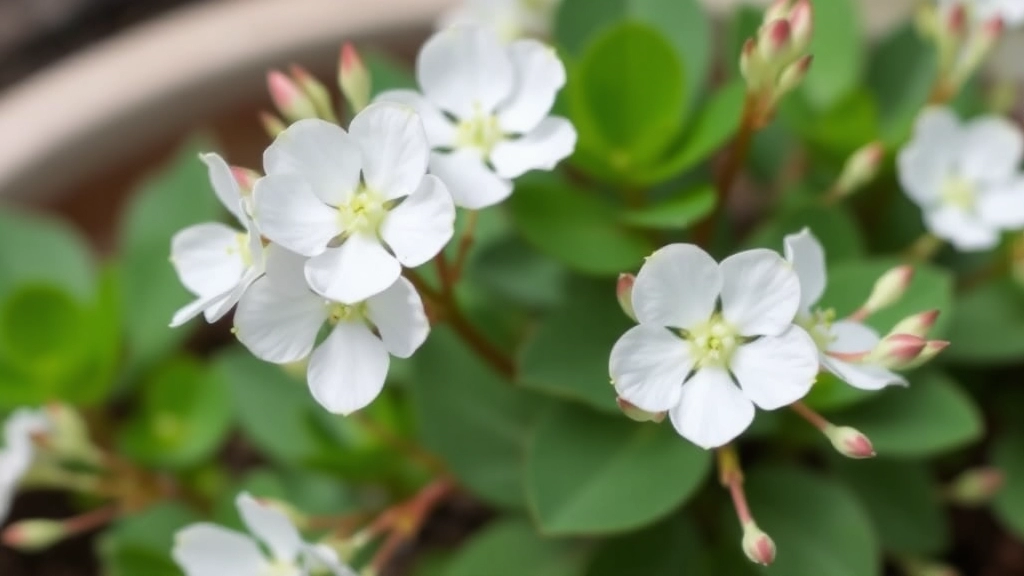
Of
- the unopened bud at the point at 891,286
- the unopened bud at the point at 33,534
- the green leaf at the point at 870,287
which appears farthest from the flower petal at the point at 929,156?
the unopened bud at the point at 33,534

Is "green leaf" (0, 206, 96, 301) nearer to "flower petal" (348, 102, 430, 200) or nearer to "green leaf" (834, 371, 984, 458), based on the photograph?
"flower petal" (348, 102, 430, 200)

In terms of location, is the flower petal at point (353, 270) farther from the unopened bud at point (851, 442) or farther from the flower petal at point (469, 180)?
the unopened bud at point (851, 442)

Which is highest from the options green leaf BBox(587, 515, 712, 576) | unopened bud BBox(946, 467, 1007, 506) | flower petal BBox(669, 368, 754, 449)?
flower petal BBox(669, 368, 754, 449)

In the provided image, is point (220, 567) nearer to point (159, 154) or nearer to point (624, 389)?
point (624, 389)

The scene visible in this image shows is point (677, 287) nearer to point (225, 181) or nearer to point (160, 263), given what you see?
point (225, 181)

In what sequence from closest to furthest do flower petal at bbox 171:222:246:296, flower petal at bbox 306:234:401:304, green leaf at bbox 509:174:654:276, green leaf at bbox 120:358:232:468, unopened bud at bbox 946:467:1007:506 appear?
flower petal at bbox 306:234:401:304, flower petal at bbox 171:222:246:296, green leaf at bbox 509:174:654:276, unopened bud at bbox 946:467:1007:506, green leaf at bbox 120:358:232:468

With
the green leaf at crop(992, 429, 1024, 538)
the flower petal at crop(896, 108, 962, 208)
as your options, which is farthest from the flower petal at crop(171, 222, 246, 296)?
the green leaf at crop(992, 429, 1024, 538)

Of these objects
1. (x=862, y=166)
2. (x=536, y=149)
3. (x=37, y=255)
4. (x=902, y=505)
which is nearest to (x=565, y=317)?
(x=536, y=149)
